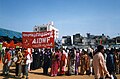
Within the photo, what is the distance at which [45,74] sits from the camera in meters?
16.1

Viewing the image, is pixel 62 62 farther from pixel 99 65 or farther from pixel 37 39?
pixel 99 65

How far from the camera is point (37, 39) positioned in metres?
14.9

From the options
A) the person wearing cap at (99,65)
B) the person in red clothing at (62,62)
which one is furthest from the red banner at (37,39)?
the person wearing cap at (99,65)

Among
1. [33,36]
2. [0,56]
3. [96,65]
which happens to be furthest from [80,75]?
[0,56]

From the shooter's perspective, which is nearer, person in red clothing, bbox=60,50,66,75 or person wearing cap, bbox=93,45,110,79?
person wearing cap, bbox=93,45,110,79

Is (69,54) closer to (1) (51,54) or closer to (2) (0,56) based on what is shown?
(1) (51,54)

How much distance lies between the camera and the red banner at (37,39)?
14.6 meters

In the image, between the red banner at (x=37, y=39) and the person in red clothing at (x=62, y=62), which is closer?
the red banner at (x=37, y=39)

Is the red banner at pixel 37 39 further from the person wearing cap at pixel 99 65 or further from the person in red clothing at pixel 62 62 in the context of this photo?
the person wearing cap at pixel 99 65

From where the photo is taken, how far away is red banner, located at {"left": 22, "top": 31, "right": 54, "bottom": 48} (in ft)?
48.0

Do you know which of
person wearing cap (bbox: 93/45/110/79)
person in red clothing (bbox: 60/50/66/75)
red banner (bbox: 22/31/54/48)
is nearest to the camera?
person wearing cap (bbox: 93/45/110/79)

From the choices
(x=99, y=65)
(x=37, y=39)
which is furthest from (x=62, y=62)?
(x=99, y=65)

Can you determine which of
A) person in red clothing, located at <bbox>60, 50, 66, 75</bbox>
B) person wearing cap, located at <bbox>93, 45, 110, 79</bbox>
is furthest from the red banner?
person wearing cap, located at <bbox>93, 45, 110, 79</bbox>

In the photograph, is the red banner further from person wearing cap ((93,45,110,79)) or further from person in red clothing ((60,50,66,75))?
person wearing cap ((93,45,110,79))
